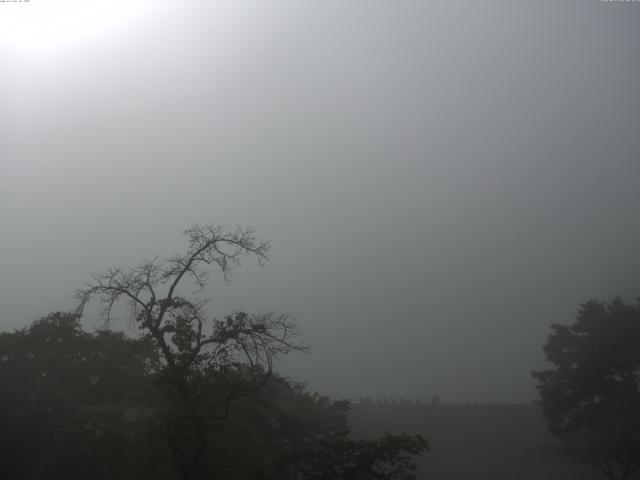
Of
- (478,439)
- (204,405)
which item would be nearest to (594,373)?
(478,439)

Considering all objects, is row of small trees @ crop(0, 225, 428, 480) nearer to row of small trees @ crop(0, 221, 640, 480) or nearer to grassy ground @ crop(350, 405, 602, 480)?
row of small trees @ crop(0, 221, 640, 480)

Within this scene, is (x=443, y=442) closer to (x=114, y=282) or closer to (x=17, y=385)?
(x=17, y=385)

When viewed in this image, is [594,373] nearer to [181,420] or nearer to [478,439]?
[478,439]

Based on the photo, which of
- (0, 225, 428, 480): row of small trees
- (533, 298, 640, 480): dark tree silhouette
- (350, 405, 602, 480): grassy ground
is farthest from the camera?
(533, 298, 640, 480): dark tree silhouette

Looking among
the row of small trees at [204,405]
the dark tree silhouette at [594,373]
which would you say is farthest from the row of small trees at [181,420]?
the dark tree silhouette at [594,373]

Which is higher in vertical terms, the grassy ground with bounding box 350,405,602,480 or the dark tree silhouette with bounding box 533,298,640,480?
the dark tree silhouette with bounding box 533,298,640,480

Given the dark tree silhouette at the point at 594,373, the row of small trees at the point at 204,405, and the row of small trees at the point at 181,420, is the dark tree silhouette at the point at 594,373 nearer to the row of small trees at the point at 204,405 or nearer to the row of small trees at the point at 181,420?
the row of small trees at the point at 204,405

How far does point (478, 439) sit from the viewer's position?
157 ft

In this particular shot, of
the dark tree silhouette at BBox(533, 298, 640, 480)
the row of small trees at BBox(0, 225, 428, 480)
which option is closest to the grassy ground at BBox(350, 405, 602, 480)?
the dark tree silhouette at BBox(533, 298, 640, 480)

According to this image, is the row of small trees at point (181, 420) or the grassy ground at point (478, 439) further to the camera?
the grassy ground at point (478, 439)

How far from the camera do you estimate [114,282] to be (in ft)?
44.6

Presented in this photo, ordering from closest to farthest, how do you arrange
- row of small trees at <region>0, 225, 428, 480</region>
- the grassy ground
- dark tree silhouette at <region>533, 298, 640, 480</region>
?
row of small trees at <region>0, 225, 428, 480</region> < the grassy ground < dark tree silhouette at <region>533, 298, 640, 480</region>

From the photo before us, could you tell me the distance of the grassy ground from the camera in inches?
1400

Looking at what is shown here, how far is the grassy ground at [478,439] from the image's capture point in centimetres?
3556
